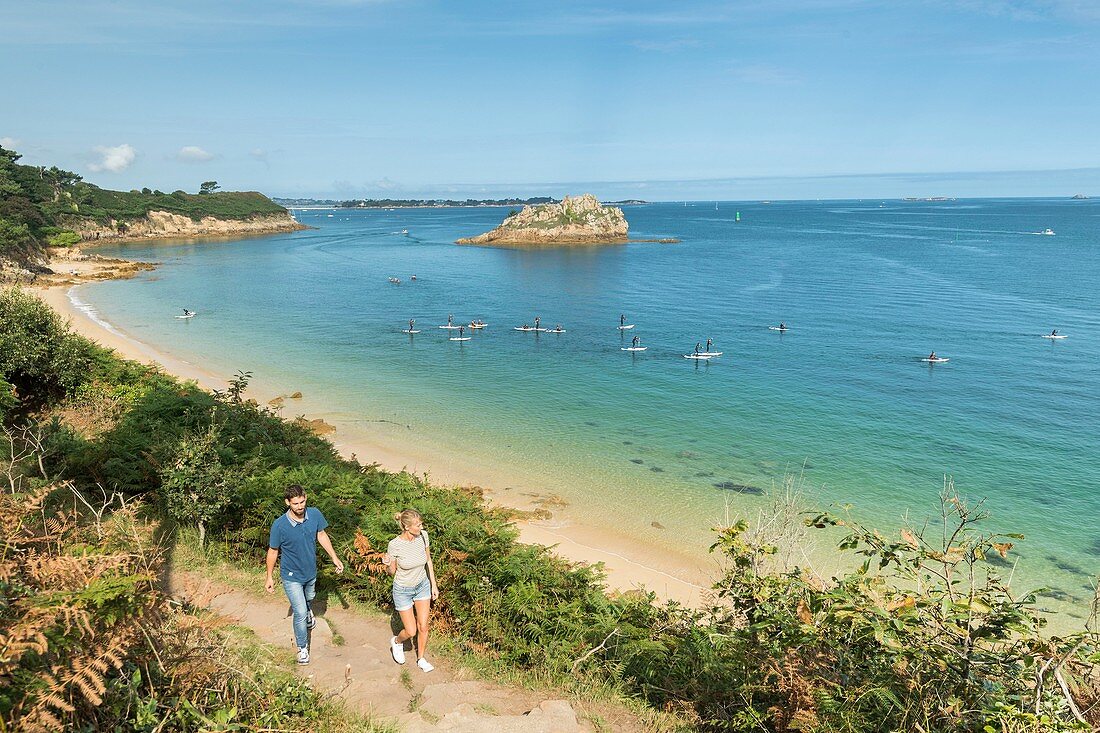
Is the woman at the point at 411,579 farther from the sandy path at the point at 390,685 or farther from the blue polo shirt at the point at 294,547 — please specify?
the blue polo shirt at the point at 294,547

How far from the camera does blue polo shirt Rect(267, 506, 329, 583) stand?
7.36 meters

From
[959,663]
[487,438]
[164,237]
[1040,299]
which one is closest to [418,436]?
[487,438]

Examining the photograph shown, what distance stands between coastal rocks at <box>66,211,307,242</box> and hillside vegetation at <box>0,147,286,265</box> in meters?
0.51

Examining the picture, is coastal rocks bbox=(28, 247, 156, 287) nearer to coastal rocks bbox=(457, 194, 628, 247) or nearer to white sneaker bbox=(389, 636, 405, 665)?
coastal rocks bbox=(457, 194, 628, 247)

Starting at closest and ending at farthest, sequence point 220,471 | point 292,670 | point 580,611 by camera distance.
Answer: point 292,670, point 580,611, point 220,471

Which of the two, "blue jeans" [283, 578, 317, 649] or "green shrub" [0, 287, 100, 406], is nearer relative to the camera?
"blue jeans" [283, 578, 317, 649]

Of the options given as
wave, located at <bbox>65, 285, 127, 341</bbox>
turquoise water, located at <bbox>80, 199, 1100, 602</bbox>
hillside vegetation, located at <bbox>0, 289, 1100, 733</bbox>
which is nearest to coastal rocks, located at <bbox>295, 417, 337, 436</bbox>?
turquoise water, located at <bbox>80, 199, 1100, 602</bbox>

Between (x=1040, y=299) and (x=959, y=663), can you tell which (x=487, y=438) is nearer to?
(x=959, y=663)

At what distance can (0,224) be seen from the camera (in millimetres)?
58312

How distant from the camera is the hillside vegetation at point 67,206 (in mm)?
67150

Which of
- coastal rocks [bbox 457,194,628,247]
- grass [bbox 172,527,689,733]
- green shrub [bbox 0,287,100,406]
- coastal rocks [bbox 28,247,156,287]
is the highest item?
coastal rocks [bbox 457,194,628,247]

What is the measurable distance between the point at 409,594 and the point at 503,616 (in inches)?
58.6

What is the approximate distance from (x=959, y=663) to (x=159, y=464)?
11.3 meters

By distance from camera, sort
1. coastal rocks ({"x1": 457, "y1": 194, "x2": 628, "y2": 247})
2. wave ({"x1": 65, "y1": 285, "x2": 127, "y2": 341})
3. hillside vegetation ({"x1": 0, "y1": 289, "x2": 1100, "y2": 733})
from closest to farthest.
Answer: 1. hillside vegetation ({"x1": 0, "y1": 289, "x2": 1100, "y2": 733})
2. wave ({"x1": 65, "y1": 285, "x2": 127, "y2": 341})
3. coastal rocks ({"x1": 457, "y1": 194, "x2": 628, "y2": 247})
